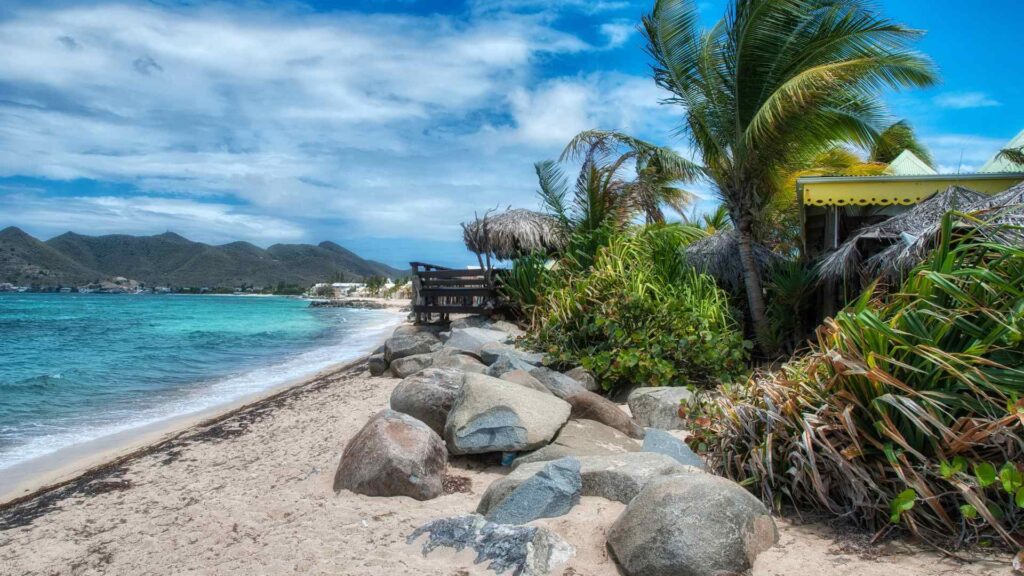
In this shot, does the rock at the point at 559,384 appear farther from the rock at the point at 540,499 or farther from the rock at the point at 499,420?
the rock at the point at 540,499

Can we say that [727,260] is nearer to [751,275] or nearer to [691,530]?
[751,275]

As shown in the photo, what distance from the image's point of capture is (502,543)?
3.31 metres

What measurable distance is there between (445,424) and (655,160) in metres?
7.39

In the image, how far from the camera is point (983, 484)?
2934 millimetres

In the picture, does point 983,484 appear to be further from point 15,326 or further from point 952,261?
point 15,326

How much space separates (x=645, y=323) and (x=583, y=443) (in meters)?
3.01

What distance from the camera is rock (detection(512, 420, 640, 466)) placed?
467 centimetres

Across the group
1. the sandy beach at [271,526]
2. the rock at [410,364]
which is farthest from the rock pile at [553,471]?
the rock at [410,364]

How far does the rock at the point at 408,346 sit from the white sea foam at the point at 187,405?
8.05 feet

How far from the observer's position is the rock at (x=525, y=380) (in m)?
6.18

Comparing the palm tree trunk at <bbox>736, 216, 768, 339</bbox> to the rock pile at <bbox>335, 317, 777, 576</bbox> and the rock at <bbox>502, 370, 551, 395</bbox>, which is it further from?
the rock at <bbox>502, 370, 551, 395</bbox>

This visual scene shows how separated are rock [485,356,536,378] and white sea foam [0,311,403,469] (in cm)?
517

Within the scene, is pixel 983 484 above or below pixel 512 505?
above

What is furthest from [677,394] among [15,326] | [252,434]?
[15,326]
